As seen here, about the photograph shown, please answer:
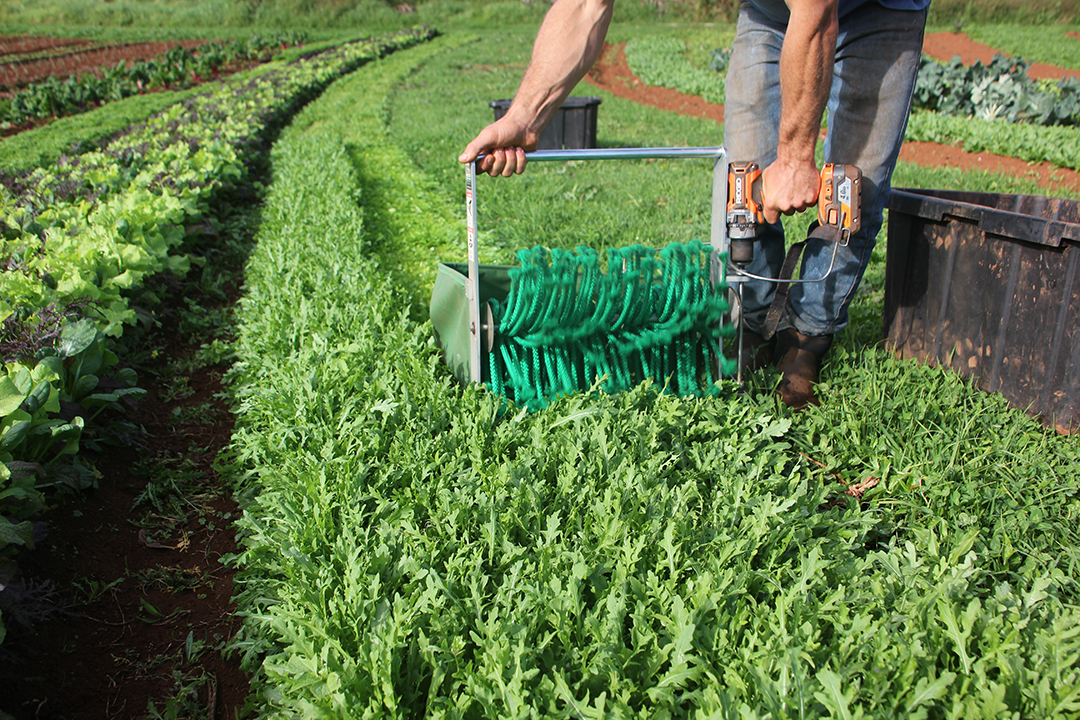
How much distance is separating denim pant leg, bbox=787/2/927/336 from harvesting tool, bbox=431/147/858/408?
41cm

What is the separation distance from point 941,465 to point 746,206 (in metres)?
1.08

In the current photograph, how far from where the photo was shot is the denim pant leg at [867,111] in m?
2.56

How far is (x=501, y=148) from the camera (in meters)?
2.44

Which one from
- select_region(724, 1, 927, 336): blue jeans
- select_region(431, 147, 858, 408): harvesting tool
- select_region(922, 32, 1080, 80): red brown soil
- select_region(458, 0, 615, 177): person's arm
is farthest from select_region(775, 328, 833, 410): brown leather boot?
select_region(922, 32, 1080, 80): red brown soil

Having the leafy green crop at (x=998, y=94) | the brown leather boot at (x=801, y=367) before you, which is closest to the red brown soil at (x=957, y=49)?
the leafy green crop at (x=998, y=94)

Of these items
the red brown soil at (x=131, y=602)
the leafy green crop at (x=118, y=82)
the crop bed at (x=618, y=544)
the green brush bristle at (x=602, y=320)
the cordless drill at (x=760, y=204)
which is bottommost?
the red brown soil at (x=131, y=602)

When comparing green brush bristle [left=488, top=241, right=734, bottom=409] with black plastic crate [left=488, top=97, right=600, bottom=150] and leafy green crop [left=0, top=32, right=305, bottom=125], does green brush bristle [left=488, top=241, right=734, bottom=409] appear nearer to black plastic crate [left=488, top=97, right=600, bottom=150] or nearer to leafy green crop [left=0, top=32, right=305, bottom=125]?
black plastic crate [left=488, top=97, right=600, bottom=150]

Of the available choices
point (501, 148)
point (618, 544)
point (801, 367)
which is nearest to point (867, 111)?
point (801, 367)

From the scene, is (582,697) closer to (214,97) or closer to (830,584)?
(830,584)

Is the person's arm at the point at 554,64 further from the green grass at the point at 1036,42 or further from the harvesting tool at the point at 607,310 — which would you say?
the green grass at the point at 1036,42

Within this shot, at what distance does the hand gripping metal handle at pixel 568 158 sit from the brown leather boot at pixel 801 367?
356 millimetres

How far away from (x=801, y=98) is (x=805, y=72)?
8 cm

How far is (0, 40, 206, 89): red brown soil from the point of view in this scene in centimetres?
1942

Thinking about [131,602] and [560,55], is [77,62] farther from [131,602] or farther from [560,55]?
[131,602]
